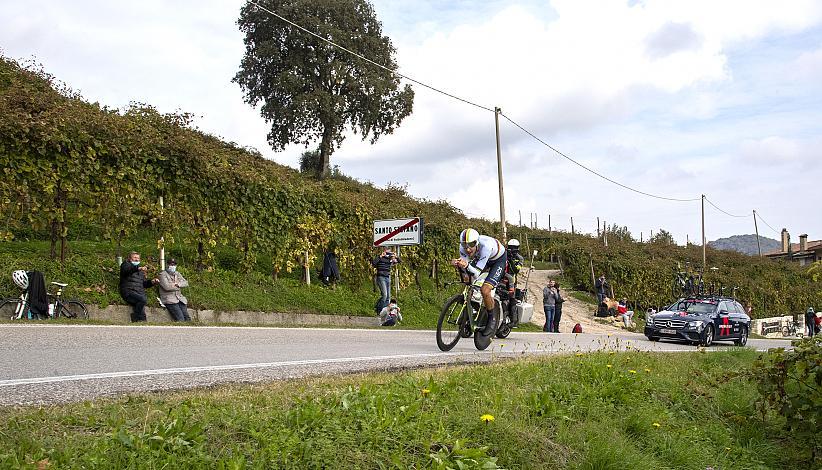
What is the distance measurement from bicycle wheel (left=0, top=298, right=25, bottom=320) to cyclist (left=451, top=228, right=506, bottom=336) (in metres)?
8.09

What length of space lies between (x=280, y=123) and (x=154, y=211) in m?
31.4

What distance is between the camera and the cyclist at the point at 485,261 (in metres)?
10.4

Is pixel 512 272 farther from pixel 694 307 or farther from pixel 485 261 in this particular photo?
pixel 694 307

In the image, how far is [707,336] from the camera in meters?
19.8

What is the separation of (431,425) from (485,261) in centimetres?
534

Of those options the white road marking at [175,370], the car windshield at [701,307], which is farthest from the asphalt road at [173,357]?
the car windshield at [701,307]

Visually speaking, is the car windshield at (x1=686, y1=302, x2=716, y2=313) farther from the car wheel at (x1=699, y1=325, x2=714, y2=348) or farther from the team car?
the car wheel at (x1=699, y1=325, x2=714, y2=348)

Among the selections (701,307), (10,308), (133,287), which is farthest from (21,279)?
(701,307)

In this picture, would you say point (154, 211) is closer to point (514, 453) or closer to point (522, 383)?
point (522, 383)

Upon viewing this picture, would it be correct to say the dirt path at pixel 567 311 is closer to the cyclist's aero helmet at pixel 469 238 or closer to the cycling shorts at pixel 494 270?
the cycling shorts at pixel 494 270

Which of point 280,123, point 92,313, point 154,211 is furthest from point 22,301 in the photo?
point 280,123

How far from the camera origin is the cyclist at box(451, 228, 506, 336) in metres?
10.4

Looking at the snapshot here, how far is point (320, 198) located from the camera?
69.5 ft

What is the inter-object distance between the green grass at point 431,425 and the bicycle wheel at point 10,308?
8.69 m
